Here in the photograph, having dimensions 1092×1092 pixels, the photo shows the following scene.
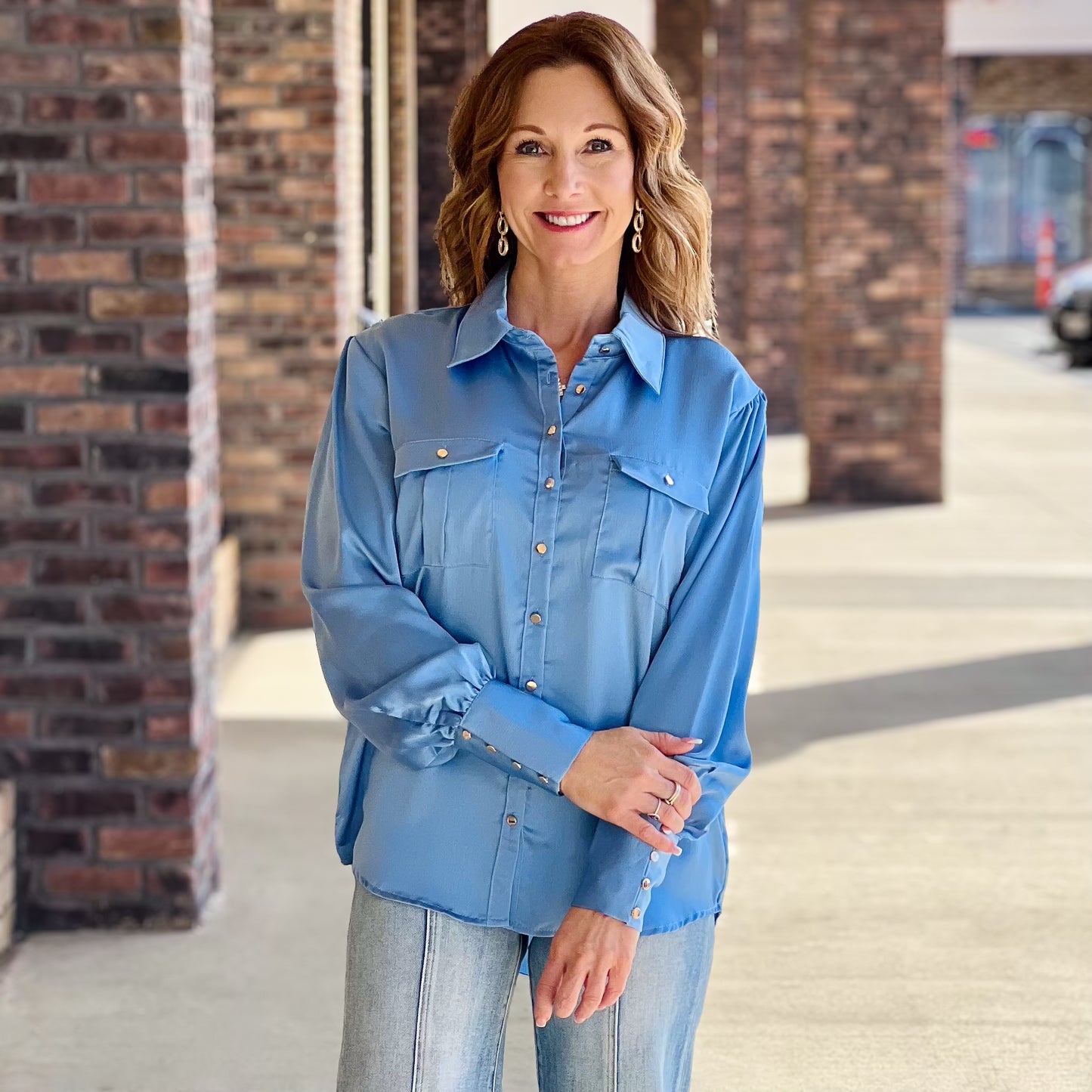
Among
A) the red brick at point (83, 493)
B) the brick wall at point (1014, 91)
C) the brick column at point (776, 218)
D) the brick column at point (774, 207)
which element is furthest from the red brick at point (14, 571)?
the brick wall at point (1014, 91)

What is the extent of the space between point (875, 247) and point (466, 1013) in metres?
9.26

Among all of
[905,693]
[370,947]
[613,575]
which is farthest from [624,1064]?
[905,693]

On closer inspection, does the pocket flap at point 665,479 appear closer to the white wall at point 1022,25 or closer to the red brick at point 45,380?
the red brick at point 45,380

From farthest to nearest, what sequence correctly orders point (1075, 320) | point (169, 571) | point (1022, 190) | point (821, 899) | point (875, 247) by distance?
1. point (1022, 190)
2. point (1075, 320)
3. point (875, 247)
4. point (821, 899)
5. point (169, 571)

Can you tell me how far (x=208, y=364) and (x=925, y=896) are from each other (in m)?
2.00

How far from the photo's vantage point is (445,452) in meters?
2.07

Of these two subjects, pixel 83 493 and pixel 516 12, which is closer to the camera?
pixel 83 493

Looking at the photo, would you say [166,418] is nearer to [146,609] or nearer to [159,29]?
[146,609]

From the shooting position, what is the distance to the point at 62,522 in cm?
394

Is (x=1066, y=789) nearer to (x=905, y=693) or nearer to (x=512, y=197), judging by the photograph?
(x=905, y=693)

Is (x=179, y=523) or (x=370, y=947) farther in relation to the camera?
(x=179, y=523)

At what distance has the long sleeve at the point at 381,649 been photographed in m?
2.01

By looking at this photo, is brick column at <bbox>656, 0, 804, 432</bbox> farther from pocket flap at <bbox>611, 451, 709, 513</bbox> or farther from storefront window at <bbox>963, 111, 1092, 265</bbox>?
storefront window at <bbox>963, 111, 1092, 265</bbox>

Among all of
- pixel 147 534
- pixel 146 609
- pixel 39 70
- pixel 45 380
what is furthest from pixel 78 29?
pixel 146 609
